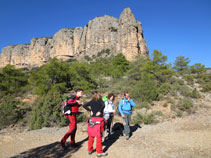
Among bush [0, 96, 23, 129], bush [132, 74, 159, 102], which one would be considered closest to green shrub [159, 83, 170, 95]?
bush [132, 74, 159, 102]

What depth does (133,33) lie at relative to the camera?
37.0 metres

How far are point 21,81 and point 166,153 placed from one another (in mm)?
20615

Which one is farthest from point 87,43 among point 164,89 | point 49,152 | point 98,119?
point 98,119

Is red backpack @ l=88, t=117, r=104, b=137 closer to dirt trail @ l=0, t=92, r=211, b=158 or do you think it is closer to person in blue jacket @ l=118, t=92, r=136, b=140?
dirt trail @ l=0, t=92, r=211, b=158

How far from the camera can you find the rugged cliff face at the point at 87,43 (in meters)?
38.0

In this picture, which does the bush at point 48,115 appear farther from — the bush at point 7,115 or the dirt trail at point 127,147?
the bush at point 7,115

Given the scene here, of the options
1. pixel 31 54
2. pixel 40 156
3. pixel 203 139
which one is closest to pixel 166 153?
pixel 203 139

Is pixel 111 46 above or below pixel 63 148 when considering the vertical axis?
above

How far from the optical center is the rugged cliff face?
125 feet

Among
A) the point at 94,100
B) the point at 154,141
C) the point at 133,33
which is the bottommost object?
the point at 154,141

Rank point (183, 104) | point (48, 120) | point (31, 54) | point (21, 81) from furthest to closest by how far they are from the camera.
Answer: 1. point (31, 54)
2. point (21, 81)
3. point (183, 104)
4. point (48, 120)

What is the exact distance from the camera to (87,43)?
56.9m

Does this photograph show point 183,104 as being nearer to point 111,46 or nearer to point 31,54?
point 111,46

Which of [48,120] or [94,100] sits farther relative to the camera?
[48,120]
